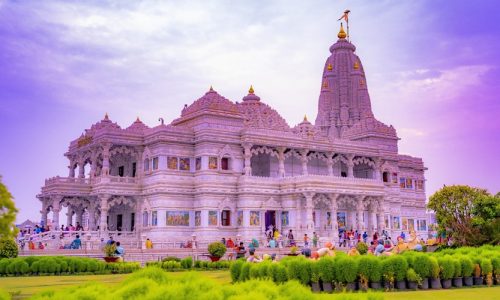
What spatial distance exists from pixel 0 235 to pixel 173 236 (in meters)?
27.8

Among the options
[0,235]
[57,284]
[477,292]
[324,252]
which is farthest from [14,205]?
[477,292]

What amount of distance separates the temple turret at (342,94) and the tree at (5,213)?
47459 millimetres

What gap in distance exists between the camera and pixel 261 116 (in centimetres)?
5038

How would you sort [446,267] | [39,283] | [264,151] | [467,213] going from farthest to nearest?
[264,151]
[467,213]
[39,283]
[446,267]

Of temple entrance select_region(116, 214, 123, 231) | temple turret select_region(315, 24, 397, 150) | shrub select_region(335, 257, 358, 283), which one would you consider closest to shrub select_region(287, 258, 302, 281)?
shrub select_region(335, 257, 358, 283)

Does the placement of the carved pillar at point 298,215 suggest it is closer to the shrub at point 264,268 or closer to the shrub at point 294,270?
the shrub at point 264,268

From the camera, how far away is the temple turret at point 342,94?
202 feet

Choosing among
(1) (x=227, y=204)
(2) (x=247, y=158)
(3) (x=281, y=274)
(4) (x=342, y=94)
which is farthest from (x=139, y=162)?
(3) (x=281, y=274)

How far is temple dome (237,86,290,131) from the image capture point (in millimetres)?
49000

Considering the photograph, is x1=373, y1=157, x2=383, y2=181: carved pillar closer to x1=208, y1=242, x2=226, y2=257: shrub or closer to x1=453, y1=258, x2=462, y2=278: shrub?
x1=208, y1=242, x2=226, y2=257: shrub

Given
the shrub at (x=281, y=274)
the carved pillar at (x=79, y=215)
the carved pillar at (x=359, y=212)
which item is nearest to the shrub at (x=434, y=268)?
the shrub at (x=281, y=274)

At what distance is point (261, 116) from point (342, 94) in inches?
622

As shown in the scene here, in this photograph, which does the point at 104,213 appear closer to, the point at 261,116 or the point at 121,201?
the point at 121,201

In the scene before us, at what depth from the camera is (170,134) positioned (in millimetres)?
44688
